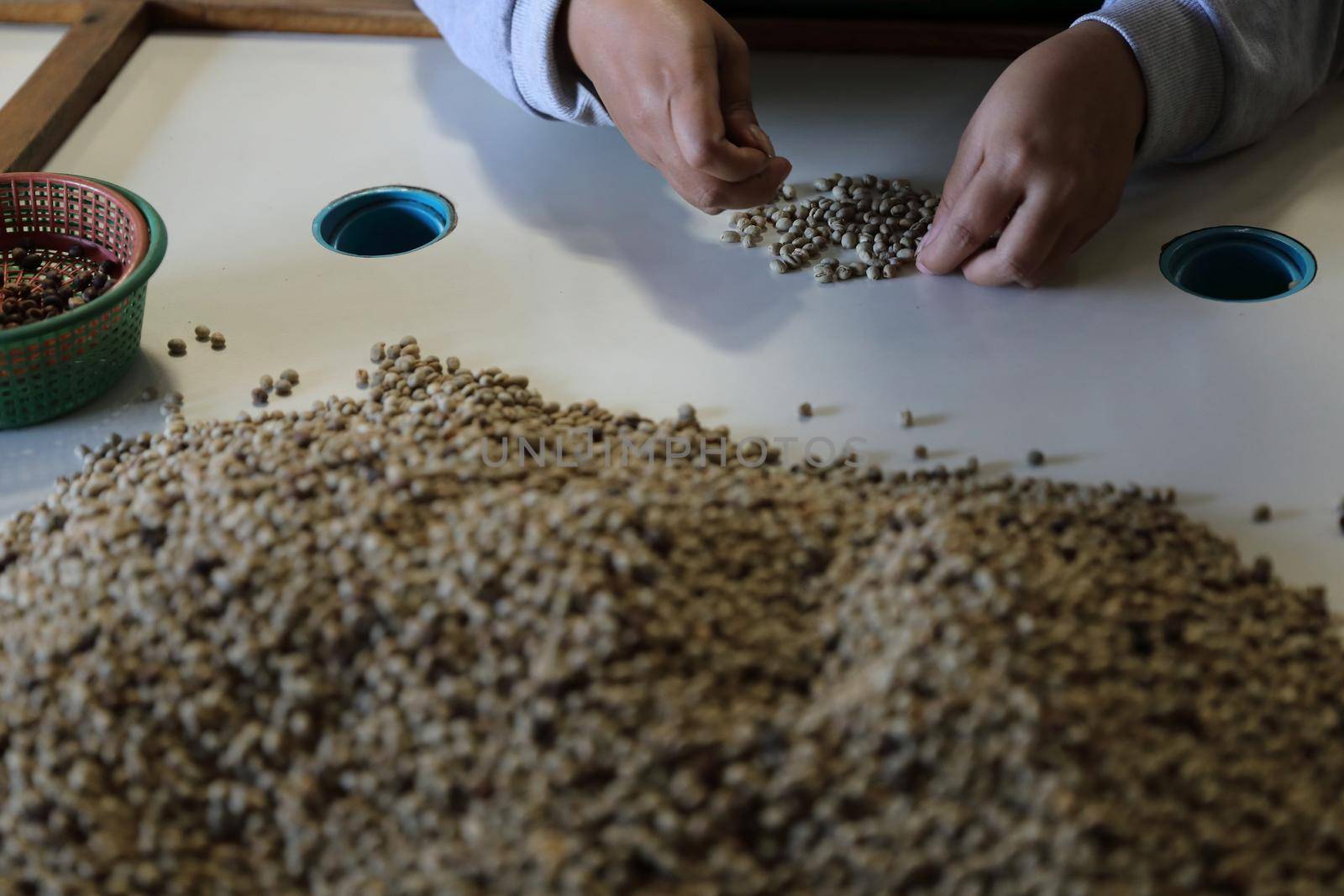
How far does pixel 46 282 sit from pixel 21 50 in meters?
0.74

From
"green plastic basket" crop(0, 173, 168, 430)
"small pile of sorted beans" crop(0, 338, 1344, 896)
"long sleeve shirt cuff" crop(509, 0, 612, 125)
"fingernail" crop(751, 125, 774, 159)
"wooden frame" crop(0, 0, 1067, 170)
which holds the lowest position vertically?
"small pile of sorted beans" crop(0, 338, 1344, 896)

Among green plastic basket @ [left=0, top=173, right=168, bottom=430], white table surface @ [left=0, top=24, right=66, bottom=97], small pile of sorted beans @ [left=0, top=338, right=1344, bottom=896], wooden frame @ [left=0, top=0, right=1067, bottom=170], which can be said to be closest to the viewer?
small pile of sorted beans @ [left=0, top=338, right=1344, bottom=896]

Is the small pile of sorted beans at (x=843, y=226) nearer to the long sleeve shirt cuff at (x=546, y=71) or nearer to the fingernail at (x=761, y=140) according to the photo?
the fingernail at (x=761, y=140)

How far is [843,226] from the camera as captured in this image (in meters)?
1.25

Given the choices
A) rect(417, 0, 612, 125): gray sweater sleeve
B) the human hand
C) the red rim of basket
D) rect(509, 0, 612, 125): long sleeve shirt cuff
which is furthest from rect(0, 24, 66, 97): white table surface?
the human hand

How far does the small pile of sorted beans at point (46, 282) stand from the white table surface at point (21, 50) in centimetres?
52

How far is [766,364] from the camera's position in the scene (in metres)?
1.11

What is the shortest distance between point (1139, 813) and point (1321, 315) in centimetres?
66

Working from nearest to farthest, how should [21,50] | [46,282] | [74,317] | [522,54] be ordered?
[74,317]
[46,282]
[522,54]
[21,50]

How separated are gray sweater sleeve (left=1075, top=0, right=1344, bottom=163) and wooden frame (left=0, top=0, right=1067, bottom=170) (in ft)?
0.91

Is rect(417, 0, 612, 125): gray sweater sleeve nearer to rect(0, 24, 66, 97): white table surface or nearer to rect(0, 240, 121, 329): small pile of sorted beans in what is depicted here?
rect(0, 240, 121, 329): small pile of sorted beans

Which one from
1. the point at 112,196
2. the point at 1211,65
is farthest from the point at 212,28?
the point at 1211,65

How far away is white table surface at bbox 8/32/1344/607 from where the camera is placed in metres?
1.03

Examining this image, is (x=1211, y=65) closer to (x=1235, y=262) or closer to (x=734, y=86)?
(x=1235, y=262)
